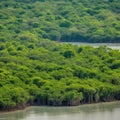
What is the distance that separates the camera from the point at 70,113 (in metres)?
42.4

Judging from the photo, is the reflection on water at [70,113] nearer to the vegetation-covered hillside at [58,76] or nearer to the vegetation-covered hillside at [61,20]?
the vegetation-covered hillside at [58,76]

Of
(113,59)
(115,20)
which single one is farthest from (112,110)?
(115,20)

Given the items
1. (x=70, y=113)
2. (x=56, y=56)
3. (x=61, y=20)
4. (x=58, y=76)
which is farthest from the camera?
(x=61, y=20)

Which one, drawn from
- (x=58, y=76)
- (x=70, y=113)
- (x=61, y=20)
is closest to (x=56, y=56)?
(x=58, y=76)

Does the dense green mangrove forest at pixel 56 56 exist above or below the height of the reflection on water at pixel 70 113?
above

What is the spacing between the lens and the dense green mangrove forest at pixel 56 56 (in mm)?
44347

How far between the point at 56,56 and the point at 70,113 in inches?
532

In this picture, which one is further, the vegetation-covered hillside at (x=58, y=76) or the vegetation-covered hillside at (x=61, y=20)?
the vegetation-covered hillside at (x=61, y=20)

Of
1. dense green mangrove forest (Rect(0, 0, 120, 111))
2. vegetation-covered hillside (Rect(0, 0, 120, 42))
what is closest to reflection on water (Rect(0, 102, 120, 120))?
dense green mangrove forest (Rect(0, 0, 120, 111))

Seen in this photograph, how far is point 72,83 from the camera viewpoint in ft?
152

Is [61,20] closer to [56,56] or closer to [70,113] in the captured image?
[56,56]

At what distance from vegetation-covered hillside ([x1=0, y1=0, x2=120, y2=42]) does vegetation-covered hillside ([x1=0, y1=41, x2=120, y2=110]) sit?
12.3m

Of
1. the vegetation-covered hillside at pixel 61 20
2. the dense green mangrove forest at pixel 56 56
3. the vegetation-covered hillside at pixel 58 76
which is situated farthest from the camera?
the vegetation-covered hillside at pixel 61 20

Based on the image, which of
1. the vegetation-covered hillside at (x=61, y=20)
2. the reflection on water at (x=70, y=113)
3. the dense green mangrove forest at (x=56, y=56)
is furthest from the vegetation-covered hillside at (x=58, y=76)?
the vegetation-covered hillside at (x=61, y=20)
